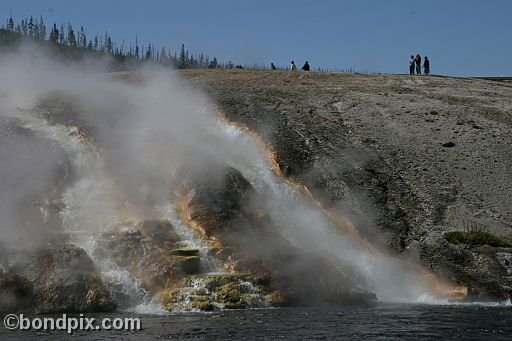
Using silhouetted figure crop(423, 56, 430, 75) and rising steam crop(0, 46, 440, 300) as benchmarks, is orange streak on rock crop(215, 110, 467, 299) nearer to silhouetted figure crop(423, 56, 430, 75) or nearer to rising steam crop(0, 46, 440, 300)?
rising steam crop(0, 46, 440, 300)

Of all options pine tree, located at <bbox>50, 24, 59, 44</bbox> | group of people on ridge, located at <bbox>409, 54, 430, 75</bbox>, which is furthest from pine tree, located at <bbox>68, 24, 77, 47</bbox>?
group of people on ridge, located at <bbox>409, 54, 430, 75</bbox>

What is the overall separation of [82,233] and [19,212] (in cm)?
224

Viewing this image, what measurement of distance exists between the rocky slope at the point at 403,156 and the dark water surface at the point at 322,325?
4468mm

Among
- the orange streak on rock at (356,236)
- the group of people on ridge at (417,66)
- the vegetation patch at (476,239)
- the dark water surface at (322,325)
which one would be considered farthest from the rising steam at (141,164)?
the group of people on ridge at (417,66)

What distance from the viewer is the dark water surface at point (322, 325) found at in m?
15.1

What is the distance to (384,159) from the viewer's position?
29.3m

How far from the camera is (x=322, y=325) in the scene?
16.5 metres

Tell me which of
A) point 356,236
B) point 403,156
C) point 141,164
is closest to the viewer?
point 356,236

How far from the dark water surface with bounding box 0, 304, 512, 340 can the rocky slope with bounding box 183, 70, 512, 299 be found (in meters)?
4.47

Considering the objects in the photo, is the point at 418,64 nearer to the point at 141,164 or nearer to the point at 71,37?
the point at 141,164

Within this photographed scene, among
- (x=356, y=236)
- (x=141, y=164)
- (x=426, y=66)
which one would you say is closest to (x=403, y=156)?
(x=356, y=236)

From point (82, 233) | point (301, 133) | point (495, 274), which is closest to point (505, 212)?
point (495, 274)

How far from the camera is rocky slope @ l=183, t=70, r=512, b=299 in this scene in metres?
24.1

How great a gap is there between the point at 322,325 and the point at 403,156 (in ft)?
47.5
